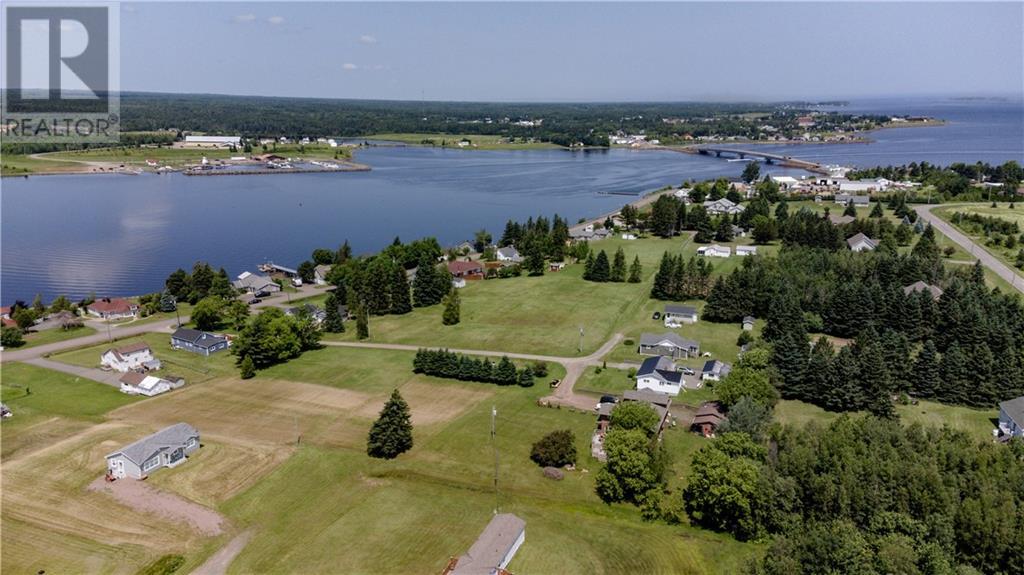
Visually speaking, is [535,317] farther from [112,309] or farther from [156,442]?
[112,309]

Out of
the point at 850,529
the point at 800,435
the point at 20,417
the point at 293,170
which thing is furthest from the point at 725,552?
the point at 293,170

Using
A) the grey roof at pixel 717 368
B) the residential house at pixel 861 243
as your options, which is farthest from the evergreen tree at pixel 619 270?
the residential house at pixel 861 243

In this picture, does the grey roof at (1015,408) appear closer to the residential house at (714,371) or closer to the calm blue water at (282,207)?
the residential house at (714,371)

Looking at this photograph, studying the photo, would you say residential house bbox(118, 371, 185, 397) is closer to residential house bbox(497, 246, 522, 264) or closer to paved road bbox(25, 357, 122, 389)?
paved road bbox(25, 357, 122, 389)

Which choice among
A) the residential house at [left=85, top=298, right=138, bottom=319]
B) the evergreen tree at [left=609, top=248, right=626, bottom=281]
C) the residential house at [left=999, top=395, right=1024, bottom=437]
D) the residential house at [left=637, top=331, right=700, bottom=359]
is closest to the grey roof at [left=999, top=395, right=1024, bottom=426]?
the residential house at [left=999, top=395, right=1024, bottom=437]

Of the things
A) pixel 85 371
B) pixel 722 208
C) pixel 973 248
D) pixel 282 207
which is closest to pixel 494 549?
pixel 85 371

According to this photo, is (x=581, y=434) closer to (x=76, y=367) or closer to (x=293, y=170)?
(x=76, y=367)
